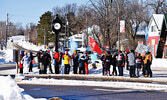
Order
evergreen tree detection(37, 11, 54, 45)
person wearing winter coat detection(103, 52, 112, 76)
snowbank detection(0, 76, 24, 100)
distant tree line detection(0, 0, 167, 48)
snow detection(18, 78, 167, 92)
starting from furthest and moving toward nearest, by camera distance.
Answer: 1. evergreen tree detection(37, 11, 54, 45)
2. distant tree line detection(0, 0, 167, 48)
3. person wearing winter coat detection(103, 52, 112, 76)
4. snow detection(18, 78, 167, 92)
5. snowbank detection(0, 76, 24, 100)

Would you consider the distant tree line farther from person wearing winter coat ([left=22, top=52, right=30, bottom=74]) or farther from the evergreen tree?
person wearing winter coat ([left=22, top=52, right=30, bottom=74])

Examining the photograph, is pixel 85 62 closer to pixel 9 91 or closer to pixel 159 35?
pixel 9 91

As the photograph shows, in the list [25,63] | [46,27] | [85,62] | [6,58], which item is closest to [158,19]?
[6,58]

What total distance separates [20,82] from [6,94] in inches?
334

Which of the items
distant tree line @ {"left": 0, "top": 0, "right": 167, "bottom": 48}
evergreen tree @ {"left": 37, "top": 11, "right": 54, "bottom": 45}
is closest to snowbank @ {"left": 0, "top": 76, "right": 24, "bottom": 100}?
distant tree line @ {"left": 0, "top": 0, "right": 167, "bottom": 48}

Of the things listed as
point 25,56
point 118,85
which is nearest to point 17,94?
point 118,85

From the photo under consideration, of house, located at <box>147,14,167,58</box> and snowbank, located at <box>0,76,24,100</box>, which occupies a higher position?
house, located at <box>147,14,167,58</box>

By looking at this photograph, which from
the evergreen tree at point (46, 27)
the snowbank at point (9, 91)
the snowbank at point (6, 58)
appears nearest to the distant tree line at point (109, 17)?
the evergreen tree at point (46, 27)

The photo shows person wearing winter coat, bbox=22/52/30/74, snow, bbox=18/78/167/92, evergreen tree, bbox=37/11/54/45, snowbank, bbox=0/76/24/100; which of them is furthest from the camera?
evergreen tree, bbox=37/11/54/45

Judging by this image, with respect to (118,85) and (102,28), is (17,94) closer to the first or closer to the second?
(118,85)

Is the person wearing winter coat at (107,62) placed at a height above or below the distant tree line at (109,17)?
below

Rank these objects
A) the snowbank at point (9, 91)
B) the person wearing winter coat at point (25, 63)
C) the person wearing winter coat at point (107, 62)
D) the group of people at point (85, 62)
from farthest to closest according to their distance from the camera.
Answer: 1. the person wearing winter coat at point (25, 63)
2. the person wearing winter coat at point (107, 62)
3. the group of people at point (85, 62)
4. the snowbank at point (9, 91)

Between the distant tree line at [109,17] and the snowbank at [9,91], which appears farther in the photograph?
the distant tree line at [109,17]

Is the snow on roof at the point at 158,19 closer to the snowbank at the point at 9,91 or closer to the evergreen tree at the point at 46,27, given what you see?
the snowbank at the point at 9,91
